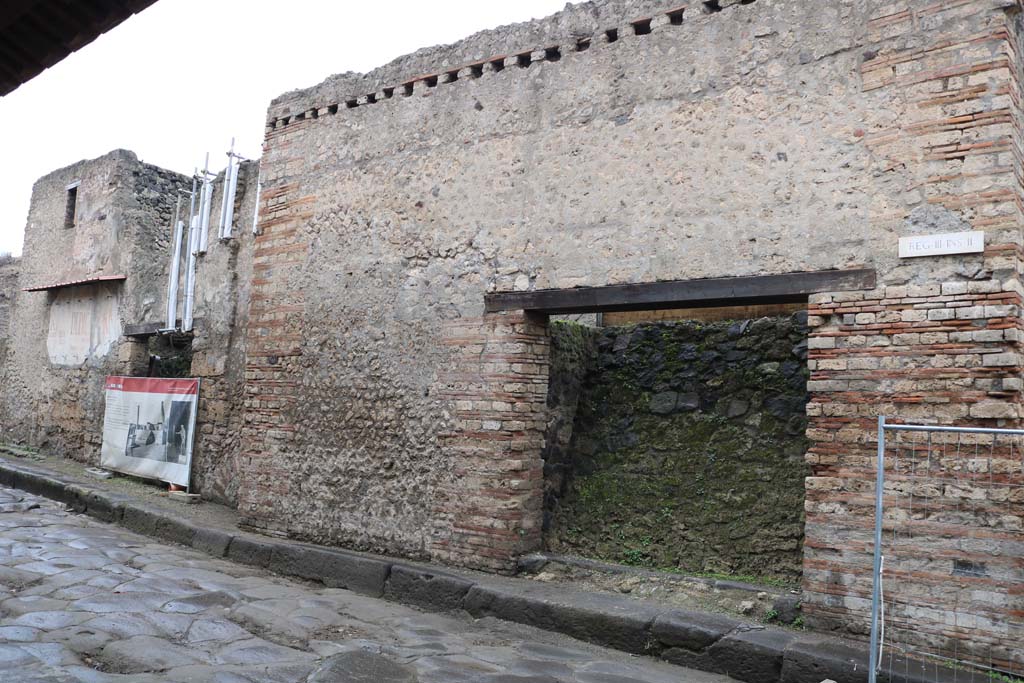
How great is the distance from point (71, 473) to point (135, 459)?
0.99m

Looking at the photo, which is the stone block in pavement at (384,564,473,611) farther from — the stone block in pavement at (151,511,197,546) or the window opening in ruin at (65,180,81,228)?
the window opening in ruin at (65,180,81,228)

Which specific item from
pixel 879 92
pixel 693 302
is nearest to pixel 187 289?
pixel 693 302

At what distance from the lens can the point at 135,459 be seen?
1034 cm

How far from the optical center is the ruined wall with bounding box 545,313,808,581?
584cm

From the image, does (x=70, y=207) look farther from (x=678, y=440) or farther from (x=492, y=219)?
(x=678, y=440)

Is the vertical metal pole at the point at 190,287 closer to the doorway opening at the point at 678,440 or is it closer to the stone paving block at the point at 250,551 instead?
the stone paving block at the point at 250,551

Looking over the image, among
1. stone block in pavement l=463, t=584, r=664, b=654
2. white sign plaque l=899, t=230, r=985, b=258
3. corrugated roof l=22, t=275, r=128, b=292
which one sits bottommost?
stone block in pavement l=463, t=584, r=664, b=654

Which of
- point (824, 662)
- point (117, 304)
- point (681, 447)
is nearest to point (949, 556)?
point (824, 662)

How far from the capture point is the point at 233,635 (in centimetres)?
471

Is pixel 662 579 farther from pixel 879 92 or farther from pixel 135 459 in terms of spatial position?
pixel 135 459

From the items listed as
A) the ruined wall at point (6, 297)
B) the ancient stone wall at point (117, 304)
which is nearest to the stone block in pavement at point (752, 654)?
the ancient stone wall at point (117, 304)

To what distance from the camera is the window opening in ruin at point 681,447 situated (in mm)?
5801

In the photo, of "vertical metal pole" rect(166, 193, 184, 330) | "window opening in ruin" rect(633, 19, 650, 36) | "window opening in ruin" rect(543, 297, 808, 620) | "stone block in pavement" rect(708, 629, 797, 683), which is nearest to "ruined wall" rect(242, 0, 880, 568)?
"window opening in ruin" rect(633, 19, 650, 36)

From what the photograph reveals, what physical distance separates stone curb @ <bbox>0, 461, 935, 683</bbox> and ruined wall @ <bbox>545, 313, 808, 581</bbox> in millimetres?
1007
